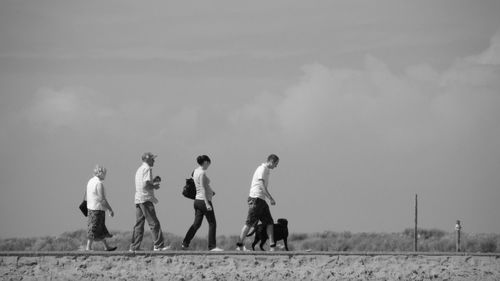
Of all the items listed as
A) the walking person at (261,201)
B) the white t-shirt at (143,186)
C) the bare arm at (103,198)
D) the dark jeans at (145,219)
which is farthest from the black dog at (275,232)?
the bare arm at (103,198)

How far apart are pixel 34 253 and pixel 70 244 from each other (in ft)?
57.6

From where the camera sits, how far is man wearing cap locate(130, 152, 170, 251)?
829 inches

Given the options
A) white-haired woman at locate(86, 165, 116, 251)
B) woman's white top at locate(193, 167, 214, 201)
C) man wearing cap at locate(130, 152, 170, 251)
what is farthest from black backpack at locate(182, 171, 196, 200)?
white-haired woman at locate(86, 165, 116, 251)

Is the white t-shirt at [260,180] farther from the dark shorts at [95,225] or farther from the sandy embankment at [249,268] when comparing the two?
the dark shorts at [95,225]

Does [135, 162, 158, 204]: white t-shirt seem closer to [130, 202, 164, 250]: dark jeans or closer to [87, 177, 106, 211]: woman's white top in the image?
[130, 202, 164, 250]: dark jeans

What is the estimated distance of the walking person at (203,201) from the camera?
70.4 ft

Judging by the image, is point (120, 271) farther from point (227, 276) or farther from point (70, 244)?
point (70, 244)

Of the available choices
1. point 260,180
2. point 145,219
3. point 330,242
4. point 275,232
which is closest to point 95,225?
point 145,219

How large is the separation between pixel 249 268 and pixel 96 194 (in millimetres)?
3395

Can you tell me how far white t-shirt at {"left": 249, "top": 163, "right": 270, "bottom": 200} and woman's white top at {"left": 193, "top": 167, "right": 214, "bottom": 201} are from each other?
0.89 m

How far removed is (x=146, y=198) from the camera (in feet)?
69.2

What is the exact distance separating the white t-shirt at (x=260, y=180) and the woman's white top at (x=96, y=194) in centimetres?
305

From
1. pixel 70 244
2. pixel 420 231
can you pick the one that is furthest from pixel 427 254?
pixel 420 231

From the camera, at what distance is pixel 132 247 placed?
20.9 meters
